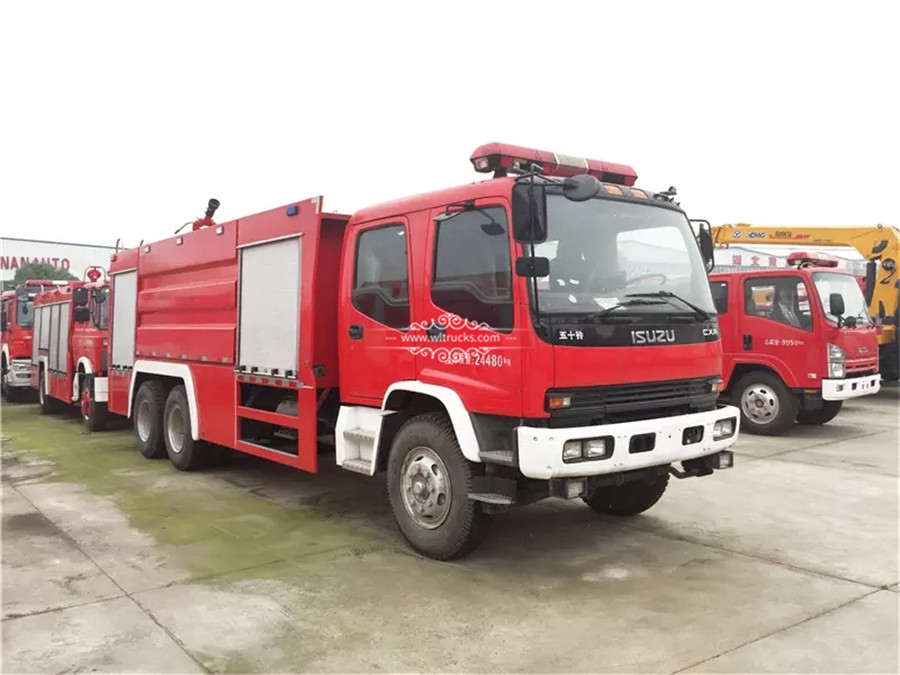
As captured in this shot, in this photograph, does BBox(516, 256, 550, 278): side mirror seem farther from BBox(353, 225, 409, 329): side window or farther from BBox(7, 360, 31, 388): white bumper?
BBox(7, 360, 31, 388): white bumper

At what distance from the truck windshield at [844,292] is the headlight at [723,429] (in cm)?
561

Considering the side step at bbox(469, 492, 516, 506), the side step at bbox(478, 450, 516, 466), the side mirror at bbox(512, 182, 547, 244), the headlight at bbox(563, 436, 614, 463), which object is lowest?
the side step at bbox(469, 492, 516, 506)

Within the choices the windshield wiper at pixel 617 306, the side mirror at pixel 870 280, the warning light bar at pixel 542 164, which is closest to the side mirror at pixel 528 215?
the warning light bar at pixel 542 164

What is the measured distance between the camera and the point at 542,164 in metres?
5.15

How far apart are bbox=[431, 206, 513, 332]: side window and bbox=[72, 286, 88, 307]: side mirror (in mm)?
8353


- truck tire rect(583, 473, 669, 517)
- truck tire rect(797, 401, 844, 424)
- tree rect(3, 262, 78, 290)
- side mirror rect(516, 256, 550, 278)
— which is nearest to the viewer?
side mirror rect(516, 256, 550, 278)

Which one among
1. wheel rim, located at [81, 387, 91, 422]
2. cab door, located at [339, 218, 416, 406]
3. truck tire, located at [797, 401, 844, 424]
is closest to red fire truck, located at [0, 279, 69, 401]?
wheel rim, located at [81, 387, 91, 422]

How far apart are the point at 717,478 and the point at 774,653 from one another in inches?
158

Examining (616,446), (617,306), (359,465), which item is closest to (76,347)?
(359,465)

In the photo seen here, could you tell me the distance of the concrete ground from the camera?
358cm

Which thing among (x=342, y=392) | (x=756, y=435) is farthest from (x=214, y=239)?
(x=756, y=435)

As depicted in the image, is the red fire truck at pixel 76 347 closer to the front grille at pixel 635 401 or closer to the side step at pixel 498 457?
the side step at pixel 498 457

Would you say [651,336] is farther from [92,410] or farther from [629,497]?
[92,410]

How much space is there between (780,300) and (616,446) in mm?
6911
